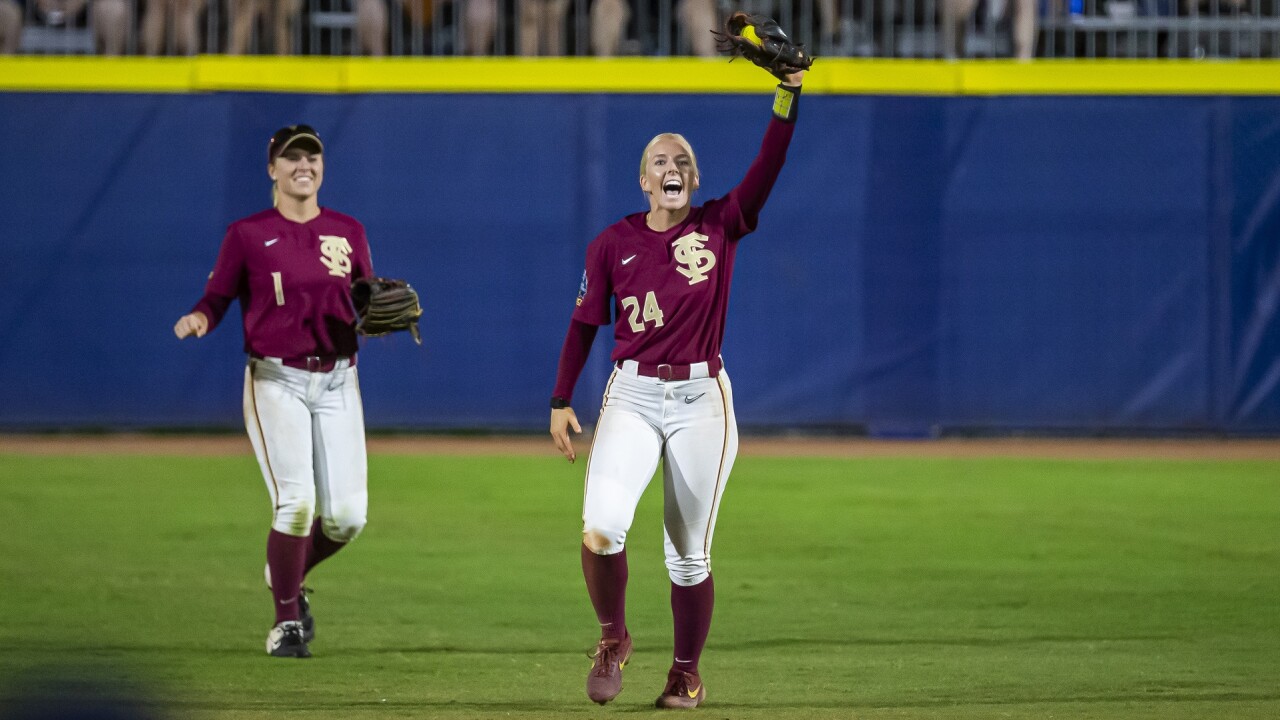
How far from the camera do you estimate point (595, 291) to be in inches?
231

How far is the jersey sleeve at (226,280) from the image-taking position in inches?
273

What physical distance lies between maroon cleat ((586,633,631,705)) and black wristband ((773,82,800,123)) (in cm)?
180

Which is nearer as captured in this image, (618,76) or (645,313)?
(645,313)

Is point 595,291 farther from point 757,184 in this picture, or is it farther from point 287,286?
point 287,286

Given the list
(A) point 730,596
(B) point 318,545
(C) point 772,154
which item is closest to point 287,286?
(B) point 318,545

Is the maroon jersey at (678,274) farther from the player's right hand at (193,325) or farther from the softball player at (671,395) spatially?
the player's right hand at (193,325)

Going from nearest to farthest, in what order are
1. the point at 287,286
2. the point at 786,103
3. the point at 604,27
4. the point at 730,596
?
the point at 786,103
the point at 287,286
the point at 730,596
the point at 604,27

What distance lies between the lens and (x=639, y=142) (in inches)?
605

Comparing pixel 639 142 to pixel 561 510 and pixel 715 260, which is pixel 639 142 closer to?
pixel 561 510

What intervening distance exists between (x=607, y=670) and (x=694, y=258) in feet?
4.56

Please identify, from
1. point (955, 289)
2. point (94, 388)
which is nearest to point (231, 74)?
point (94, 388)

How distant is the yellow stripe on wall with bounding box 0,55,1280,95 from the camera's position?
1515 centimetres

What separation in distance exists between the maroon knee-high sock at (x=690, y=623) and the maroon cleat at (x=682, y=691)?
0.09 ft

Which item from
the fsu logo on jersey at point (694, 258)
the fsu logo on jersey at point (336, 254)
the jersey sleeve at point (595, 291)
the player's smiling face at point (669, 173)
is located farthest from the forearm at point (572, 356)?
the fsu logo on jersey at point (336, 254)
